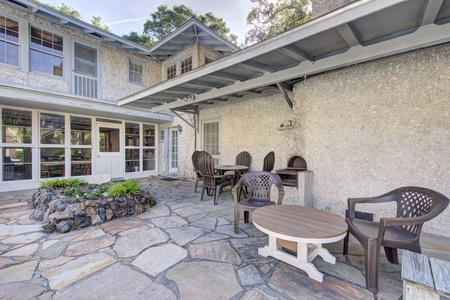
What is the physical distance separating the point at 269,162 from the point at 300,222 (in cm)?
266

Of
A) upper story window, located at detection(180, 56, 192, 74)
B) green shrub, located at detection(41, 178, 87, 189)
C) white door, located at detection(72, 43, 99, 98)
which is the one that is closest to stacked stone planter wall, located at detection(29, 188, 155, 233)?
green shrub, located at detection(41, 178, 87, 189)

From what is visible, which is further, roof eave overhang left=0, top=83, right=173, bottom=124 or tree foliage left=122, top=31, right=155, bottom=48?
tree foliage left=122, top=31, right=155, bottom=48

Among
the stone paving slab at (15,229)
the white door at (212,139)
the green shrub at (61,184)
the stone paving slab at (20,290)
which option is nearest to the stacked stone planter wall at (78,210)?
the stone paving slab at (15,229)

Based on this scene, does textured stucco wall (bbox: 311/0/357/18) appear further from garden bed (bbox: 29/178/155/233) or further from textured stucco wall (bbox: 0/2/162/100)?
textured stucco wall (bbox: 0/2/162/100)

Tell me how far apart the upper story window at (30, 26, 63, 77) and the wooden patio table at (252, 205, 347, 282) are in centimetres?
722

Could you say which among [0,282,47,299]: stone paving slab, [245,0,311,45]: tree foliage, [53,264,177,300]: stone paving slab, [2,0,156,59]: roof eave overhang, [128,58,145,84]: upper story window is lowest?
[0,282,47,299]: stone paving slab

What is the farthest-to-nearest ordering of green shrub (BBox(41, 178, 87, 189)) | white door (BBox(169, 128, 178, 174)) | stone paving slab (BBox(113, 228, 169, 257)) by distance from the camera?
white door (BBox(169, 128, 178, 174)), green shrub (BBox(41, 178, 87, 189)), stone paving slab (BBox(113, 228, 169, 257))

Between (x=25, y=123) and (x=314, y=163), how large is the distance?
786cm

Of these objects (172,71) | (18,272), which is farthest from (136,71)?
(18,272)

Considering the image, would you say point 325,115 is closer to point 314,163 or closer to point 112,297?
point 314,163

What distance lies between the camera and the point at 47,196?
3650 millimetres

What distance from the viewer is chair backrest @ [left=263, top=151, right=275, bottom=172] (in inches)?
181

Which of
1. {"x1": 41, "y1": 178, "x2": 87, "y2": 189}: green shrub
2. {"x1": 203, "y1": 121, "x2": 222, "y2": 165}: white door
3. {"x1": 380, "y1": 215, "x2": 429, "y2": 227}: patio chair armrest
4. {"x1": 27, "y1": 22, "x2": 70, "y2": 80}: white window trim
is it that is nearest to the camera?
{"x1": 380, "y1": 215, "x2": 429, "y2": 227}: patio chair armrest

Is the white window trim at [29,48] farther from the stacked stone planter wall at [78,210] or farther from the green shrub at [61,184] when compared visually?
the stacked stone planter wall at [78,210]
